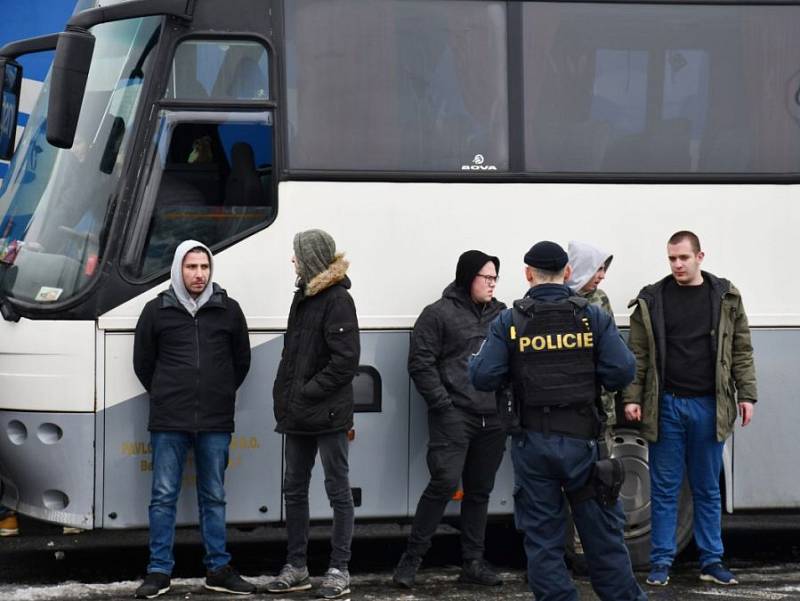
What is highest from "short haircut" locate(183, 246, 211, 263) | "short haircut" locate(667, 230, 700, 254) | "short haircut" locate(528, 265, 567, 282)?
"short haircut" locate(667, 230, 700, 254)

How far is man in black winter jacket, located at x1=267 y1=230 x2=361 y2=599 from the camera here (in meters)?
7.40

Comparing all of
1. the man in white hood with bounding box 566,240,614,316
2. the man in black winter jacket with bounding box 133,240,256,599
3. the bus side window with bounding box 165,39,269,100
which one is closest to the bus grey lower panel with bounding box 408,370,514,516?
the man in black winter jacket with bounding box 133,240,256,599

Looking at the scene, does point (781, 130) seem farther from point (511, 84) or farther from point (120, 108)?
point (120, 108)

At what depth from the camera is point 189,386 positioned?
24.7ft

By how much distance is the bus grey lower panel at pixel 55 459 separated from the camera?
25.0ft

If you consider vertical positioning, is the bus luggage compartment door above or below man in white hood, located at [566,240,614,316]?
below

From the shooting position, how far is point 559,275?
6.41 metres

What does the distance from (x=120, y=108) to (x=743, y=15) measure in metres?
3.70

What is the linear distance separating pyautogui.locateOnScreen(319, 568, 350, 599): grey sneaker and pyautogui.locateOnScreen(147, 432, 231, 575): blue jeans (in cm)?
58

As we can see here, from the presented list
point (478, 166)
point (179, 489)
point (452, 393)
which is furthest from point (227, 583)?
point (478, 166)

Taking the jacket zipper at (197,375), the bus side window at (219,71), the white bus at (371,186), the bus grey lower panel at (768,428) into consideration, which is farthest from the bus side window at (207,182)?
the bus grey lower panel at (768,428)

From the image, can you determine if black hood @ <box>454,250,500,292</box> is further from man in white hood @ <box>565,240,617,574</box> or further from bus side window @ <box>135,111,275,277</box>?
bus side window @ <box>135,111,275,277</box>

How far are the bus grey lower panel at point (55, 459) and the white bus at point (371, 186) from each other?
0.01 meters

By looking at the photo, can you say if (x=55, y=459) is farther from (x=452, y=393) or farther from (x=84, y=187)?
(x=452, y=393)
